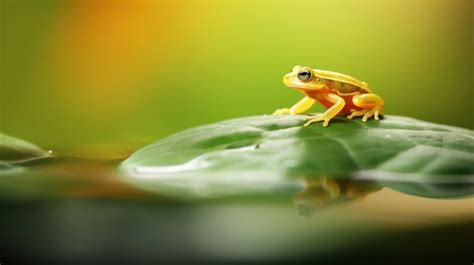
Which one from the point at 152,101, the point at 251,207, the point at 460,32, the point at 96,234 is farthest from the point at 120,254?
the point at 460,32

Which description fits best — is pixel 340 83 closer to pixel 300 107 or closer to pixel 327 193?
pixel 300 107

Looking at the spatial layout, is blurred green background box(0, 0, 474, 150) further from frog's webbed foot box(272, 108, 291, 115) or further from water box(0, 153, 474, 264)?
water box(0, 153, 474, 264)

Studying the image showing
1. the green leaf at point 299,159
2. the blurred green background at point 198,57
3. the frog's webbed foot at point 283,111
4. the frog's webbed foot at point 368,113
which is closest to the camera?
the green leaf at point 299,159

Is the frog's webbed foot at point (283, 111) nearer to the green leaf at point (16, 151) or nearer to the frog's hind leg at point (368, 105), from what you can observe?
the frog's hind leg at point (368, 105)

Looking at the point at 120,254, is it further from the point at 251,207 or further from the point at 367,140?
the point at 367,140

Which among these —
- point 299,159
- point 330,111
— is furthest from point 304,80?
point 299,159

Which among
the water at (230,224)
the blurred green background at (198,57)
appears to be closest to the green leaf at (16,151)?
the water at (230,224)
